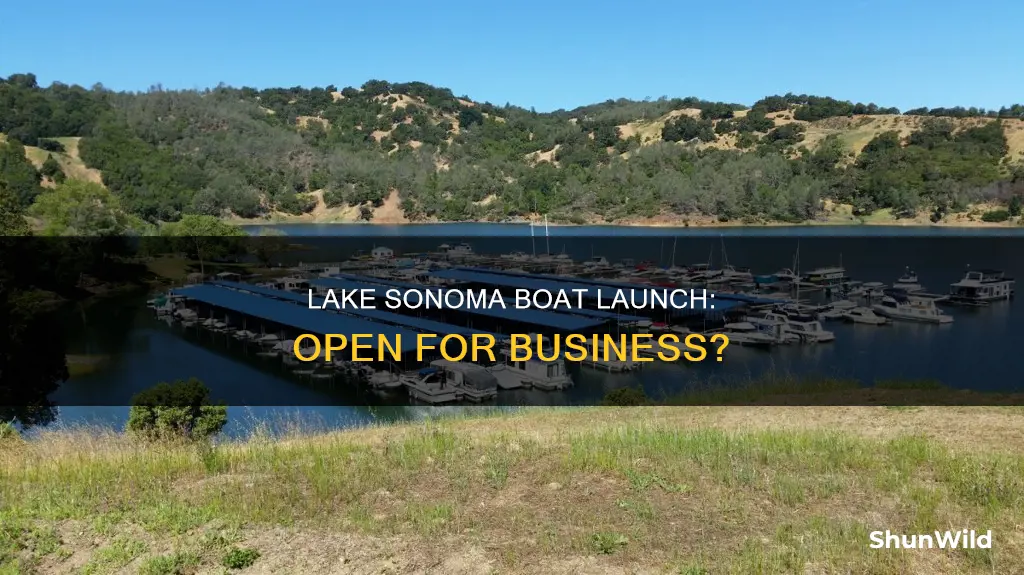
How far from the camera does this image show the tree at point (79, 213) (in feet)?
175

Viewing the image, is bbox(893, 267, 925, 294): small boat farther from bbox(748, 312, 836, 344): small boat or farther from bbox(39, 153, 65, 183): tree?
bbox(39, 153, 65, 183): tree

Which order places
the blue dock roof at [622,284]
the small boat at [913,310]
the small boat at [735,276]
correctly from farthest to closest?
1. the small boat at [735,276]
2. the small boat at [913,310]
3. the blue dock roof at [622,284]

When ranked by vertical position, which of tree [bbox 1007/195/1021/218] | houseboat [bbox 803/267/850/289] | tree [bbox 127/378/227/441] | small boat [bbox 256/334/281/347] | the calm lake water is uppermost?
tree [bbox 1007/195/1021/218]

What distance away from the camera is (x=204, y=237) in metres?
61.3

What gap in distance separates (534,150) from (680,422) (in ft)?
524

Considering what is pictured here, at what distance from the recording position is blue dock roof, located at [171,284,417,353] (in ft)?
95.7

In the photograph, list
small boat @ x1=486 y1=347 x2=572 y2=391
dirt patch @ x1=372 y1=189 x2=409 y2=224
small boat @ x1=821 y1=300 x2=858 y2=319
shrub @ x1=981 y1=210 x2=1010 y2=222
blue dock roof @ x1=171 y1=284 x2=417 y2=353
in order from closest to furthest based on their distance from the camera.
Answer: small boat @ x1=486 y1=347 x2=572 y2=391 → blue dock roof @ x1=171 y1=284 x2=417 y2=353 → small boat @ x1=821 y1=300 x2=858 y2=319 → shrub @ x1=981 y1=210 x2=1010 y2=222 → dirt patch @ x1=372 y1=189 x2=409 y2=224

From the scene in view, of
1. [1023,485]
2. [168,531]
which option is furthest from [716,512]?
[168,531]

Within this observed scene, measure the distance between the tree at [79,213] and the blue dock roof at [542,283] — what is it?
26.1 m

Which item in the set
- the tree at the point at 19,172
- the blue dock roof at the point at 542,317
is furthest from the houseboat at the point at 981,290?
the tree at the point at 19,172

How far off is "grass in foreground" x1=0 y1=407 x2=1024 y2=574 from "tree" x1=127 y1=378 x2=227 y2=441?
604 centimetres

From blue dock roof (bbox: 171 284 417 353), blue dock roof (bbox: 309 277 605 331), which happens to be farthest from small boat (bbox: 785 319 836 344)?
blue dock roof (bbox: 171 284 417 353)

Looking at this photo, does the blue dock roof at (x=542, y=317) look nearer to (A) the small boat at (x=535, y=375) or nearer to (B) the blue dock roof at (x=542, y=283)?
(A) the small boat at (x=535, y=375)
